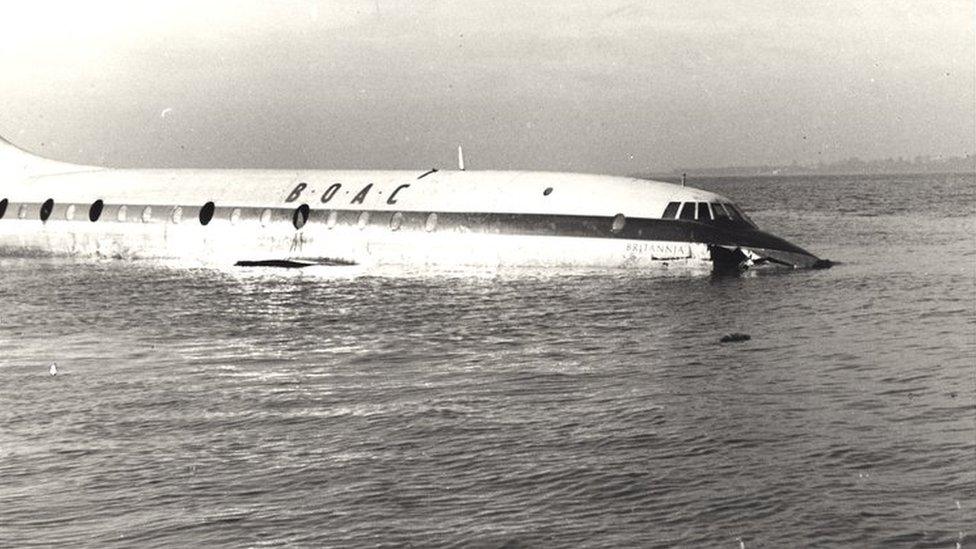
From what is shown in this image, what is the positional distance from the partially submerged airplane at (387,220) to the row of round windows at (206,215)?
50mm

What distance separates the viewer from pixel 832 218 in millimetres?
92750

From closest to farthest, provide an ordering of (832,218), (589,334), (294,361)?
(294,361) < (589,334) < (832,218)

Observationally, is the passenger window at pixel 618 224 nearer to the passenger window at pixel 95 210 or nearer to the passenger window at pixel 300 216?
the passenger window at pixel 300 216

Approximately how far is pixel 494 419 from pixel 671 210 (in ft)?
64.1

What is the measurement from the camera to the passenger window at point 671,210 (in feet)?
119

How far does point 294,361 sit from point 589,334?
6.49 meters

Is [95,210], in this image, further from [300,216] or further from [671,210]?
[671,210]

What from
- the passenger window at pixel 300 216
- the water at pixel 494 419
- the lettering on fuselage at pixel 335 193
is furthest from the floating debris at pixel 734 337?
the passenger window at pixel 300 216

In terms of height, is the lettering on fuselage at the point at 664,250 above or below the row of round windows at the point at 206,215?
below

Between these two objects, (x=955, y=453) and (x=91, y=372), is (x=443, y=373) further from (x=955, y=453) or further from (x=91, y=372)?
(x=955, y=453)

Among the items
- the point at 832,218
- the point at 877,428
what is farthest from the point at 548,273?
the point at 832,218

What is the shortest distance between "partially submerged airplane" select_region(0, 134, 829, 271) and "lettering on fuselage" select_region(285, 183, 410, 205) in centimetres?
7

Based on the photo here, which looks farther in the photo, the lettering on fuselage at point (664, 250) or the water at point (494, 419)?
the lettering on fuselage at point (664, 250)

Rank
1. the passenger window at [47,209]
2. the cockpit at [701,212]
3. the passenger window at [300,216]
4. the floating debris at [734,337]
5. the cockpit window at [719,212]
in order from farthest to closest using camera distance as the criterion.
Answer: the passenger window at [47,209] < the passenger window at [300,216] < the cockpit window at [719,212] < the cockpit at [701,212] < the floating debris at [734,337]
